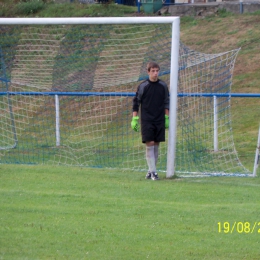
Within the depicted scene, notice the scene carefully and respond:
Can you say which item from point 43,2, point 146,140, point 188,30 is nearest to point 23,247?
point 146,140

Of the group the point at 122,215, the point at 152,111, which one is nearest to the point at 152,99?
the point at 152,111

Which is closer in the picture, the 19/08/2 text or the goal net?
the 19/08/2 text

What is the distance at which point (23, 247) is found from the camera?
6203 millimetres

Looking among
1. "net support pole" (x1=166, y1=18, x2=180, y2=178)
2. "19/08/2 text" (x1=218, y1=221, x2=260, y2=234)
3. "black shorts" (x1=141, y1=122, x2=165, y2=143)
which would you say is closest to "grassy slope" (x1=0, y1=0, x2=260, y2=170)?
"net support pole" (x1=166, y1=18, x2=180, y2=178)

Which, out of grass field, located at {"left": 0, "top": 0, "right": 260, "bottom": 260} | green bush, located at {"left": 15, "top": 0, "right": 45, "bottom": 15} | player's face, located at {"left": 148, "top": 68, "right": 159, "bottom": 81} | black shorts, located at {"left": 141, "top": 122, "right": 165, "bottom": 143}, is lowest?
grass field, located at {"left": 0, "top": 0, "right": 260, "bottom": 260}

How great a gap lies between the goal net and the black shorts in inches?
7.3

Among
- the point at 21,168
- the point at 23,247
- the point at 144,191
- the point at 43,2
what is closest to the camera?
the point at 23,247

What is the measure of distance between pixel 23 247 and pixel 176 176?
4.43 meters

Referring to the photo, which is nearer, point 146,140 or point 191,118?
point 146,140

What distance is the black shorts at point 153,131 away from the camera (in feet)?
32.4

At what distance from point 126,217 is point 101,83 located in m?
5.02

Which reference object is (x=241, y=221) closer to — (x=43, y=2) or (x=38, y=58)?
(x=38, y=58)

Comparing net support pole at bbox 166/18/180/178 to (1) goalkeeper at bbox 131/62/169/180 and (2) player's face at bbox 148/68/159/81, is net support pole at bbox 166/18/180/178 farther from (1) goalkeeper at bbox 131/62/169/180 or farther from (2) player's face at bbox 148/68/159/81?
(2) player's face at bbox 148/68/159/81

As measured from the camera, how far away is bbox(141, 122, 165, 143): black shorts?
9.88 m
